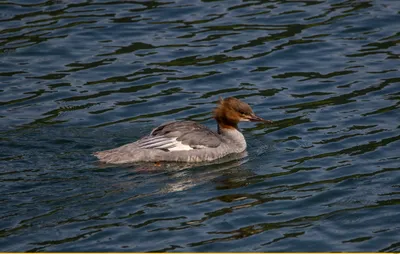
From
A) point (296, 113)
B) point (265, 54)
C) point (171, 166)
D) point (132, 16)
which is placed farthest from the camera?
point (132, 16)

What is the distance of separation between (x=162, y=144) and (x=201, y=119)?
157cm

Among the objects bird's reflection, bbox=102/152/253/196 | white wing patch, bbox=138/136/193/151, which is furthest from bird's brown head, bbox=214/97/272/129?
white wing patch, bbox=138/136/193/151

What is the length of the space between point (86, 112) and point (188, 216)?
4.48 meters

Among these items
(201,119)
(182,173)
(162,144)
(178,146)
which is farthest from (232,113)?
(182,173)

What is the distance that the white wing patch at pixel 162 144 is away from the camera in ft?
45.1

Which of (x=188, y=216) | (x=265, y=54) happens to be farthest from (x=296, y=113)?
(x=188, y=216)

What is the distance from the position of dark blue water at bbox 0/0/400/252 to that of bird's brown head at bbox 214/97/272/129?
18.5 inches

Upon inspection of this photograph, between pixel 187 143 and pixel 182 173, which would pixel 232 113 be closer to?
pixel 187 143

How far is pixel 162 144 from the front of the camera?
45.4 feet

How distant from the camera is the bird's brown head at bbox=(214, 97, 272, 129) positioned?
14.3m

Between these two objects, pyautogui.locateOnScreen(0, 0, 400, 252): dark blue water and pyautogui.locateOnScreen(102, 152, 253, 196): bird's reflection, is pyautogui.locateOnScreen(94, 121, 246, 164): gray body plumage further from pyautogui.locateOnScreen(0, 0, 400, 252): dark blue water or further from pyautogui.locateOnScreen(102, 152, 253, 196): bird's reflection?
pyautogui.locateOnScreen(0, 0, 400, 252): dark blue water

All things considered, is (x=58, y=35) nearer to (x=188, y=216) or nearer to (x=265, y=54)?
(x=265, y=54)

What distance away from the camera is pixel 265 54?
56.6 feet

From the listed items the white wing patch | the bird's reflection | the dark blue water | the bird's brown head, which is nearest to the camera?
the dark blue water
